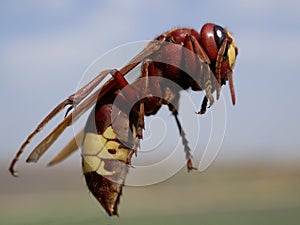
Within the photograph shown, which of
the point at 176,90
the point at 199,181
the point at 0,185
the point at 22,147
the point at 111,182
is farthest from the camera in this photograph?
the point at 199,181

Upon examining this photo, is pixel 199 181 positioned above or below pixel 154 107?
below

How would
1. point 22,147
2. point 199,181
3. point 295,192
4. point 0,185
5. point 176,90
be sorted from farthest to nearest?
point 199,181
point 295,192
point 0,185
point 176,90
point 22,147

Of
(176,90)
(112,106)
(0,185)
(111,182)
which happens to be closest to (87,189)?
(111,182)

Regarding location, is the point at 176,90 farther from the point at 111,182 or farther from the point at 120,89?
the point at 111,182

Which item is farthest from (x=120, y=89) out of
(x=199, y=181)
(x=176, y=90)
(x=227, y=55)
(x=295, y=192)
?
(x=199, y=181)

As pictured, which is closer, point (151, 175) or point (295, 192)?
point (151, 175)

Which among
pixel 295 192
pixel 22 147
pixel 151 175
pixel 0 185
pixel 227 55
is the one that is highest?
pixel 227 55
